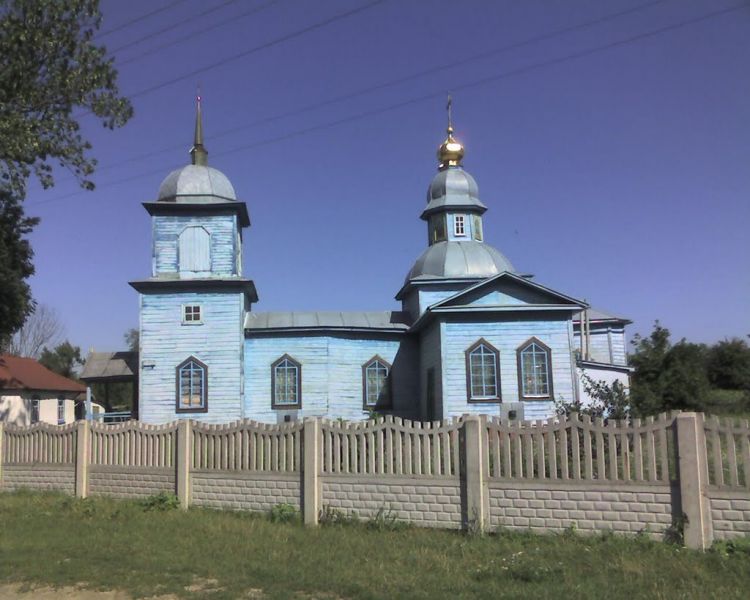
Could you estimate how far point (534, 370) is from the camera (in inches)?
797

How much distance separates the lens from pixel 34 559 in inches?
301

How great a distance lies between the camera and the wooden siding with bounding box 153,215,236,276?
2305 centimetres

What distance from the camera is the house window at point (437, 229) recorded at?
27562mm

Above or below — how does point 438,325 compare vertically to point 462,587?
above

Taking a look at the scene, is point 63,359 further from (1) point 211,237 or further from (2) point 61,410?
(1) point 211,237

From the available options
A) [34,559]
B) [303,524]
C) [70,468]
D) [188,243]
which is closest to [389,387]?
[188,243]

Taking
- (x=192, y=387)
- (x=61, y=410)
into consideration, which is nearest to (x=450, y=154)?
(x=192, y=387)

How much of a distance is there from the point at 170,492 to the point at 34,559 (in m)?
3.60

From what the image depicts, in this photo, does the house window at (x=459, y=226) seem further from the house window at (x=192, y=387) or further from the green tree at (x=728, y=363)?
the green tree at (x=728, y=363)

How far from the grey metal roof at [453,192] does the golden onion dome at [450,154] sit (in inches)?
21.4

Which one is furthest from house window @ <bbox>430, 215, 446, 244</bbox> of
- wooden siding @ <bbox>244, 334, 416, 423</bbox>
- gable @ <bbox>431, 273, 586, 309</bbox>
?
gable @ <bbox>431, 273, 586, 309</bbox>

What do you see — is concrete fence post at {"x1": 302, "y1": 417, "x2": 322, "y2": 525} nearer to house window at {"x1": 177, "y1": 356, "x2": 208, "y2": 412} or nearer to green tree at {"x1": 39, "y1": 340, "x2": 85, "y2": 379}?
house window at {"x1": 177, "y1": 356, "x2": 208, "y2": 412}

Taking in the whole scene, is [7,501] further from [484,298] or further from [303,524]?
[484,298]

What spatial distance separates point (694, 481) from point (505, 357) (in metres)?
12.7
